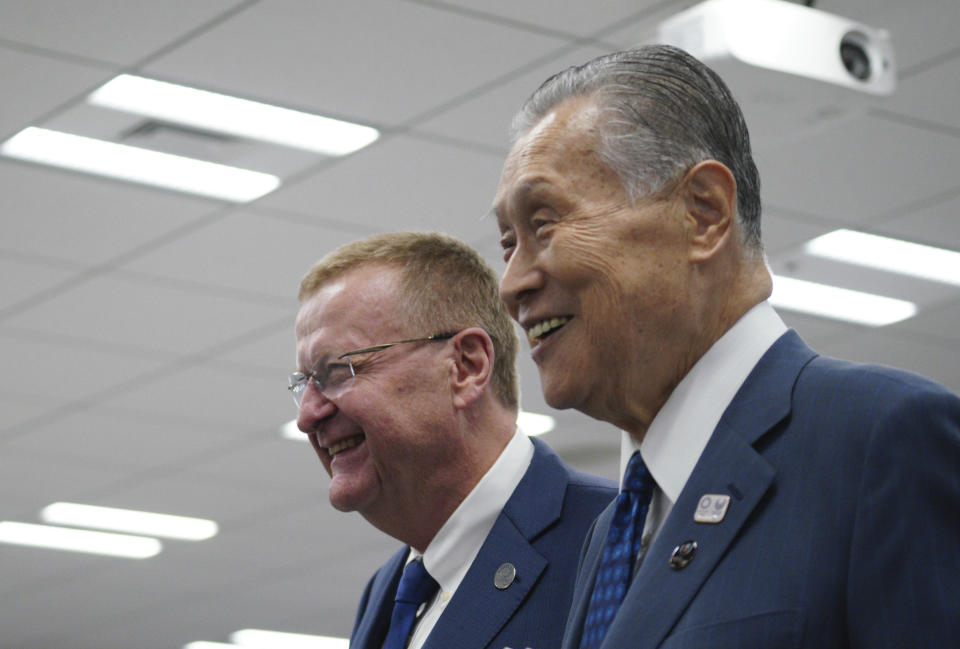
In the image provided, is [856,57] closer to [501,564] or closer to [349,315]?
[349,315]

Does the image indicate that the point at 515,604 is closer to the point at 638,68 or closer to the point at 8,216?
the point at 638,68

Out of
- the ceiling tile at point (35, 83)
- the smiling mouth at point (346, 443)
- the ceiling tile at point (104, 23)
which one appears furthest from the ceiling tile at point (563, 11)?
the smiling mouth at point (346, 443)

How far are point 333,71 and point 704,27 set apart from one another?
3.59ft

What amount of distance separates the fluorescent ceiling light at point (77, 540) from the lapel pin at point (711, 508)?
7.18m

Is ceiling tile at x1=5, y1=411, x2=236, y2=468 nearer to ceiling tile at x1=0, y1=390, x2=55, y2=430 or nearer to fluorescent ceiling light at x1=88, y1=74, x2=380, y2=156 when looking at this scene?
ceiling tile at x1=0, y1=390, x2=55, y2=430

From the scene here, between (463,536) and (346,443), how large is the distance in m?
0.20

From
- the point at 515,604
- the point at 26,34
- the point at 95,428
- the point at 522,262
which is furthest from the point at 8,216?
the point at 522,262

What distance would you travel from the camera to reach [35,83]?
3.76 metres

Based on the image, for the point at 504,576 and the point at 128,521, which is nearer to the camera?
the point at 504,576

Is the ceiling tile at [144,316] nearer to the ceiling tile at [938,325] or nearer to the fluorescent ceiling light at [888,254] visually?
the fluorescent ceiling light at [888,254]

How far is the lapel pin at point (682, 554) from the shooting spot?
1.19 meters

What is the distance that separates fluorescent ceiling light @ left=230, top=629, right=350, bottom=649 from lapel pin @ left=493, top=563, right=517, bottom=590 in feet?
Answer: 28.5

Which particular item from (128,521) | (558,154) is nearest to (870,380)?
(558,154)

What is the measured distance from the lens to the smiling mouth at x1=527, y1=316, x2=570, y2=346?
134cm
